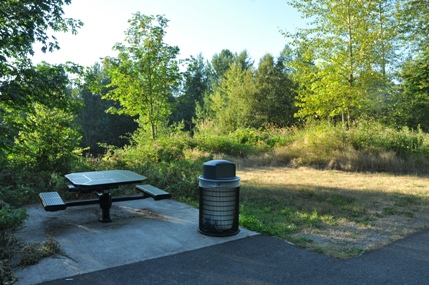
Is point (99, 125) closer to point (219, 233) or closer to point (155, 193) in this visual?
point (155, 193)

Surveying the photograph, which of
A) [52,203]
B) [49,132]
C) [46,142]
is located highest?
[49,132]

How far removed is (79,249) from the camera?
411 cm

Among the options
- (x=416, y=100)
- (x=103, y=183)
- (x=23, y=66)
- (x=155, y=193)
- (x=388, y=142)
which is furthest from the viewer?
(x=416, y=100)

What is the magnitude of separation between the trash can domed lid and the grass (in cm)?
92

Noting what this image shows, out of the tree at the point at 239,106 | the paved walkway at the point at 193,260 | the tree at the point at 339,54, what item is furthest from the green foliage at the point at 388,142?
the tree at the point at 239,106

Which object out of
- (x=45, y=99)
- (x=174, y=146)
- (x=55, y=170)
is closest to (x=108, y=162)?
(x=55, y=170)

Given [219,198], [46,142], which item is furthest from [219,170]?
[46,142]

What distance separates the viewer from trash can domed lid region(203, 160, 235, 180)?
455cm

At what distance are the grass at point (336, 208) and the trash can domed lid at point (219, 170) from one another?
3.03 ft

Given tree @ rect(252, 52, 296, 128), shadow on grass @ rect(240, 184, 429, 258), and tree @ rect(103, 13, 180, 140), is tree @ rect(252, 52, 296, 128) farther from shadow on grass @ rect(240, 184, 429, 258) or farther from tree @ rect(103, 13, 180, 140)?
shadow on grass @ rect(240, 184, 429, 258)

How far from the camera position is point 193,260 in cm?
383

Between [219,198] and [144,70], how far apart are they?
942 cm

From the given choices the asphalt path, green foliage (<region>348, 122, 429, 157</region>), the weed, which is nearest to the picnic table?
the weed

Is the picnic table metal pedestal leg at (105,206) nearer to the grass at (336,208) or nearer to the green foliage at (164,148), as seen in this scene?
the grass at (336,208)
